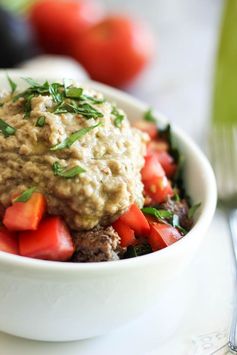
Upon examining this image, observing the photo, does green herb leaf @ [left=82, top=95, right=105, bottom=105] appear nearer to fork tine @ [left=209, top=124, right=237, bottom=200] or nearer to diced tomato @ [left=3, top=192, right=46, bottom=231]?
diced tomato @ [left=3, top=192, right=46, bottom=231]

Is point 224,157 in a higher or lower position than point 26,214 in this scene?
lower

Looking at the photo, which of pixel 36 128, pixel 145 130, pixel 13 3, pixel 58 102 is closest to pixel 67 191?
pixel 36 128

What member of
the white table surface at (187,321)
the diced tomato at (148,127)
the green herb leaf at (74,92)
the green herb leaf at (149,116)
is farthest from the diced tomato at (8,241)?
the green herb leaf at (149,116)

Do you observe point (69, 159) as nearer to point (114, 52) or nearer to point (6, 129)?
point (6, 129)

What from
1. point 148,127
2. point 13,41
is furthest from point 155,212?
point 13,41

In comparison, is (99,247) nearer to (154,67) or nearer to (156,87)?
(156,87)

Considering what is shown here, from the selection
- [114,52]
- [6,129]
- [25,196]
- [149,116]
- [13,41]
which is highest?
[6,129]
